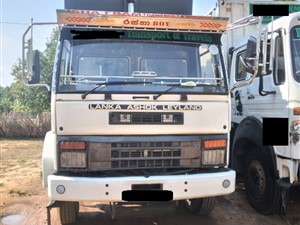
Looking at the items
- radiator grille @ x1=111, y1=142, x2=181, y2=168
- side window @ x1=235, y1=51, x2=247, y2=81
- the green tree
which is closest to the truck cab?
side window @ x1=235, y1=51, x2=247, y2=81

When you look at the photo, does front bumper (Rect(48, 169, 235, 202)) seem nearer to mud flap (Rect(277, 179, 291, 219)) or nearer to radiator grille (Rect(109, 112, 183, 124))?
radiator grille (Rect(109, 112, 183, 124))

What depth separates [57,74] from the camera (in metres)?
4.07

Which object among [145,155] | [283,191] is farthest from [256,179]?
[145,155]

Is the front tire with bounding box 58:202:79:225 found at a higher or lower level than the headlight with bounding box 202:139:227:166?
lower

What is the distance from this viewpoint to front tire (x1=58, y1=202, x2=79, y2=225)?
14.9 feet

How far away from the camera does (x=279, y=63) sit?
4781 millimetres

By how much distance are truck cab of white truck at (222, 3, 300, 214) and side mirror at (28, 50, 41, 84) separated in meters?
2.42

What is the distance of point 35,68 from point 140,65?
1.29 meters

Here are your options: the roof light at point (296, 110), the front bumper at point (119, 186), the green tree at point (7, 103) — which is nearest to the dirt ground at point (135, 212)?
the front bumper at point (119, 186)

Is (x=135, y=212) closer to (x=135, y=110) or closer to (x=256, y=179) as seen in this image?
(x=135, y=110)

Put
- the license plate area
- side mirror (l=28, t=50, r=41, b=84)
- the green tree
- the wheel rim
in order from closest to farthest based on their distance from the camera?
the license plate area
side mirror (l=28, t=50, r=41, b=84)
the wheel rim
the green tree

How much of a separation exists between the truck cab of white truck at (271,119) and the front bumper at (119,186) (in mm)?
1146

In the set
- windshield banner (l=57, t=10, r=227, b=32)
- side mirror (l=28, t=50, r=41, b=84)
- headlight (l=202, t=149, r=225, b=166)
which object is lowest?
headlight (l=202, t=149, r=225, b=166)

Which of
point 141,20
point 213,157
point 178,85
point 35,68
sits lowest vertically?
point 213,157
